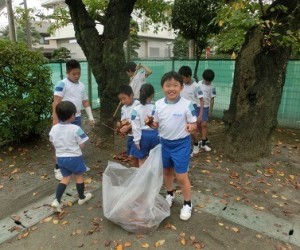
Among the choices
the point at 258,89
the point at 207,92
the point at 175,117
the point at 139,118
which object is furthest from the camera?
the point at 207,92

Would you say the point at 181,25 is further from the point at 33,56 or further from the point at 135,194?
the point at 135,194

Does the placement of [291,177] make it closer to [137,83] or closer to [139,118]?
[139,118]

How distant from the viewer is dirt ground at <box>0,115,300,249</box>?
367 cm

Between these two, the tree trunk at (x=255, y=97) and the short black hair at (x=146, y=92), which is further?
the tree trunk at (x=255, y=97)

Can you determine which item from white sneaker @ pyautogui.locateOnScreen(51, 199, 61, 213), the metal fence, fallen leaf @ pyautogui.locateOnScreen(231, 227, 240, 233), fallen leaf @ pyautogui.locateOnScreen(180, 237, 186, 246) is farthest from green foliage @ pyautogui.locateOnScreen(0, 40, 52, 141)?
fallen leaf @ pyautogui.locateOnScreen(231, 227, 240, 233)

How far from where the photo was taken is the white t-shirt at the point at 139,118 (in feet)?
11.1

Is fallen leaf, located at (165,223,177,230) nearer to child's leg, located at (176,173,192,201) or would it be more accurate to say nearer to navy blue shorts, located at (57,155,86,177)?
child's leg, located at (176,173,192,201)

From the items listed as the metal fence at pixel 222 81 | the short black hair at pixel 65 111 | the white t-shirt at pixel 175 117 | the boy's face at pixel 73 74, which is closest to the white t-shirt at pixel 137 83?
the boy's face at pixel 73 74

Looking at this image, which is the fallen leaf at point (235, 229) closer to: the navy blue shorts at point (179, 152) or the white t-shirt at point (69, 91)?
the navy blue shorts at point (179, 152)

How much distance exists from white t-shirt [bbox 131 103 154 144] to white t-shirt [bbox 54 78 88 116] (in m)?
1.19

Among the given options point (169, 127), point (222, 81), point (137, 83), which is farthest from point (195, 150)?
point (222, 81)

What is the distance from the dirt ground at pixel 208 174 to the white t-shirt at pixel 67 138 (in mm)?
963

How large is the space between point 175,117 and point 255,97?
2.18 m

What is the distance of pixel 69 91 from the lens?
410cm
